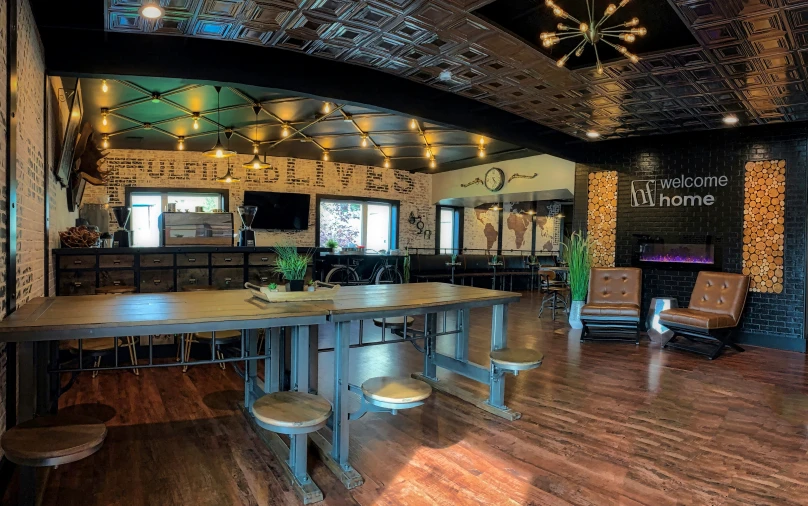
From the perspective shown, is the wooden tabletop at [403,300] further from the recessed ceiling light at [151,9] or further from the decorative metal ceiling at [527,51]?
the recessed ceiling light at [151,9]

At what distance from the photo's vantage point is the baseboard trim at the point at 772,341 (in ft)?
19.1

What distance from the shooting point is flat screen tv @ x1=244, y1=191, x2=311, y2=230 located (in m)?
10.2

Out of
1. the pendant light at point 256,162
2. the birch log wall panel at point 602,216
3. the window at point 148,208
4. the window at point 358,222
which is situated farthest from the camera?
the window at point 358,222

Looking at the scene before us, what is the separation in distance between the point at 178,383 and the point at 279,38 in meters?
2.99

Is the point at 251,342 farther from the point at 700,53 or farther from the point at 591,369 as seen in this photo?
the point at 700,53

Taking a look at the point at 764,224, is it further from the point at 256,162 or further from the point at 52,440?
the point at 52,440

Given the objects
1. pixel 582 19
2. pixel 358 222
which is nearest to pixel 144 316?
pixel 582 19

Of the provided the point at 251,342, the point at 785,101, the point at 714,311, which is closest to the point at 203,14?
the point at 251,342

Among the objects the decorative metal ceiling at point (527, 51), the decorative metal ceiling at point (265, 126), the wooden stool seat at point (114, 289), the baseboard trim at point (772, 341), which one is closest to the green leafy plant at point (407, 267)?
the decorative metal ceiling at point (265, 126)

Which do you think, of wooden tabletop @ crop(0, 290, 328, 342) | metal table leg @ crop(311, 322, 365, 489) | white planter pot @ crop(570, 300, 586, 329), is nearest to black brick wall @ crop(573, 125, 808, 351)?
white planter pot @ crop(570, 300, 586, 329)

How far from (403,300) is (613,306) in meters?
4.14

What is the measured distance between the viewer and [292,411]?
2176 mm

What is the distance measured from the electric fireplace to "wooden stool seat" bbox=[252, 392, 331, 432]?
6.19 m

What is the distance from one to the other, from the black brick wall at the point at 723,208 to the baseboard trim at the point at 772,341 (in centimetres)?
1
